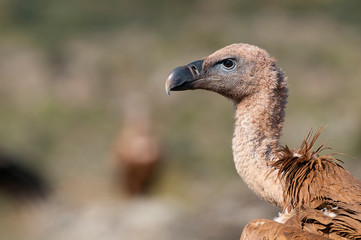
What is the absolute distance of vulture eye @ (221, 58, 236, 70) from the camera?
470 cm

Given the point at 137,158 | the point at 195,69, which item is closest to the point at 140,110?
the point at 137,158

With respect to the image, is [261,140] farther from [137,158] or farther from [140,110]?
[140,110]

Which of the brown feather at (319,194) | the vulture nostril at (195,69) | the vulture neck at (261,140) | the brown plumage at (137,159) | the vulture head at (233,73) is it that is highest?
the brown plumage at (137,159)

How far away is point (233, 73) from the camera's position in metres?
4.67

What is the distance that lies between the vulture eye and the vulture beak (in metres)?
0.17

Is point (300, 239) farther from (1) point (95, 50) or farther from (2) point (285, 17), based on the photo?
(2) point (285, 17)

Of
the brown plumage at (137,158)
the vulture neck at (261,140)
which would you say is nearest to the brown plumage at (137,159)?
the brown plumage at (137,158)

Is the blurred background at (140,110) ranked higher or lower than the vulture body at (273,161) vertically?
higher

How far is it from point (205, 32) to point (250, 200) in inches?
556

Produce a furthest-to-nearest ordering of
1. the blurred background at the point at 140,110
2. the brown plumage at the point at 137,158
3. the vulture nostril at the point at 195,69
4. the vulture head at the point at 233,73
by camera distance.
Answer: the brown plumage at the point at 137,158
the blurred background at the point at 140,110
the vulture nostril at the point at 195,69
the vulture head at the point at 233,73

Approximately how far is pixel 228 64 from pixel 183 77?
326mm

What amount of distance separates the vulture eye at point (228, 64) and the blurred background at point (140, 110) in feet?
11.4

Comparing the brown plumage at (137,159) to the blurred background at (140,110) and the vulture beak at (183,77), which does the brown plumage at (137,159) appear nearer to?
the blurred background at (140,110)

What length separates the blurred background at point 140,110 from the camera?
38.0 feet
